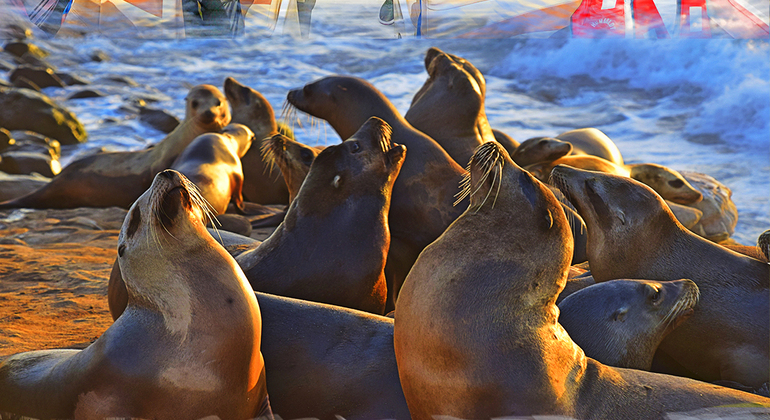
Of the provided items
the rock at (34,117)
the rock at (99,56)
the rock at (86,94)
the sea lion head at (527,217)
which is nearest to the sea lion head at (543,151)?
the sea lion head at (527,217)

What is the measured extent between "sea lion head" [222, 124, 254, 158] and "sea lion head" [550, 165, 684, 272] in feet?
14.3

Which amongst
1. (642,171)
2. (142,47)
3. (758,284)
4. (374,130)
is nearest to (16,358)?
(374,130)

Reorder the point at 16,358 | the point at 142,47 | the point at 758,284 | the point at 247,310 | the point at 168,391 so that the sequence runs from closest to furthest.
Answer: the point at 168,391, the point at 247,310, the point at 16,358, the point at 758,284, the point at 142,47

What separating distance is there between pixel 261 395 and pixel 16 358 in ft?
3.33

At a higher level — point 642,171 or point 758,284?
point 758,284

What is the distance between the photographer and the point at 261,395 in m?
2.30

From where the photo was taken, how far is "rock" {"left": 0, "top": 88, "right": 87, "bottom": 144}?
1241cm

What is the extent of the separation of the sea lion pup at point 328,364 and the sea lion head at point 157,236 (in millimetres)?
526

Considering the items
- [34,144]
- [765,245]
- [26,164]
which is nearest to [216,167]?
[765,245]

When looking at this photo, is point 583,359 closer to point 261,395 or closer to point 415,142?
point 261,395

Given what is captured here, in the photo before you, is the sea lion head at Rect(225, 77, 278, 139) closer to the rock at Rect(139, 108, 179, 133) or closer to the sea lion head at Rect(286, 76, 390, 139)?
the sea lion head at Rect(286, 76, 390, 139)

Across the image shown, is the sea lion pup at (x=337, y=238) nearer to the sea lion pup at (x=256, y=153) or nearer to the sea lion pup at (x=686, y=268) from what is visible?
the sea lion pup at (x=686, y=268)

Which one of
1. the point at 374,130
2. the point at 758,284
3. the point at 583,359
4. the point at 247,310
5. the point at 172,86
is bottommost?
the point at 172,86

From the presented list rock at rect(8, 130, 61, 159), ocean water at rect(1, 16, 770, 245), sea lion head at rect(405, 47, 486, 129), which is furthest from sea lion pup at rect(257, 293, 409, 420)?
rock at rect(8, 130, 61, 159)
